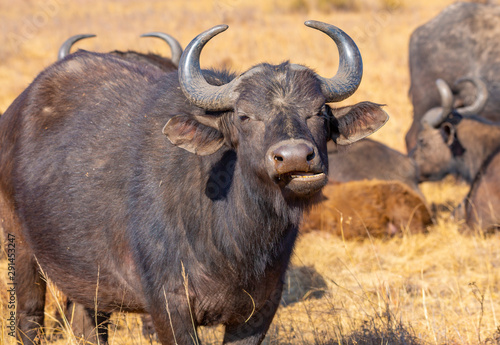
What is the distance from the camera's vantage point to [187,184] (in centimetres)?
356

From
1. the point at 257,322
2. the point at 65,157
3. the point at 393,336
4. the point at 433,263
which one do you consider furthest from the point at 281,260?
the point at 433,263

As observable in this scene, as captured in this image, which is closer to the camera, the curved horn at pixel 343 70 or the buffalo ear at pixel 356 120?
the curved horn at pixel 343 70

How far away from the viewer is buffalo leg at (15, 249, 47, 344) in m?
4.44

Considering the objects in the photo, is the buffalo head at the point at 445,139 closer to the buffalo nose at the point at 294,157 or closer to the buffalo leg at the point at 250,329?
the buffalo leg at the point at 250,329

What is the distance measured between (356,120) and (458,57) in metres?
9.63

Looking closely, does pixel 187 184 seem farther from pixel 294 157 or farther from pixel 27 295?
pixel 27 295

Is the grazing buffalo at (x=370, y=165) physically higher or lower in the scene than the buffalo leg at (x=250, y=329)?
higher

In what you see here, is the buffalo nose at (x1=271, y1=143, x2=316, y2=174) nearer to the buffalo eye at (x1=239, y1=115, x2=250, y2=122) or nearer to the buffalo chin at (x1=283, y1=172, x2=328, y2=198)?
the buffalo chin at (x1=283, y1=172, x2=328, y2=198)

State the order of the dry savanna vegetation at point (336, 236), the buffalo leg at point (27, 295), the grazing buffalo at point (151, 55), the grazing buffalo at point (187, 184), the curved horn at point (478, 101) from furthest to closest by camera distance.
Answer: the curved horn at point (478, 101), the grazing buffalo at point (151, 55), the dry savanna vegetation at point (336, 236), the buffalo leg at point (27, 295), the grazing buffalo at point (187, 184)

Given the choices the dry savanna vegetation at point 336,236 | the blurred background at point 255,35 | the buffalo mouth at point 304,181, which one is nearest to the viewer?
the buffalo mouth at point 304,181

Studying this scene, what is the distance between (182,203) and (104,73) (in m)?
1.44

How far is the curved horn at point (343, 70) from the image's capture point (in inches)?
139

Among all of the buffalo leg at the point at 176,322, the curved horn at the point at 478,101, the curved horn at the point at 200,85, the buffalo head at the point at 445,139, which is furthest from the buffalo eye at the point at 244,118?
the curved horn at the point at 478,101

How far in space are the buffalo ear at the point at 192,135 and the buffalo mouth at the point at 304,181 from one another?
1.76 feet
